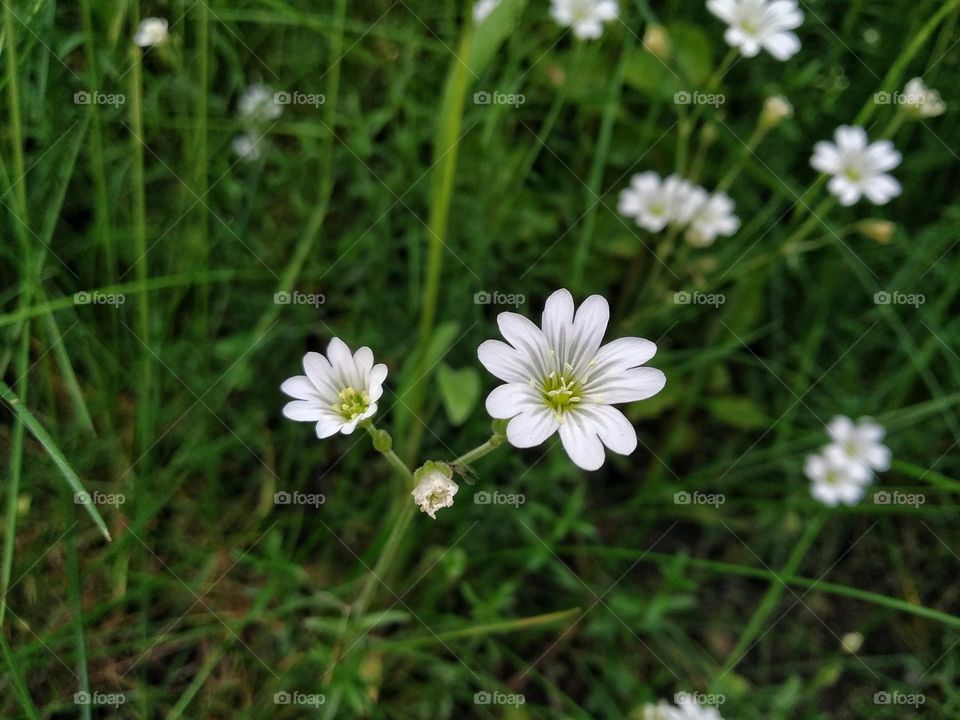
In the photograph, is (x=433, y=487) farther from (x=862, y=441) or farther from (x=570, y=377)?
(x=862, y=441)

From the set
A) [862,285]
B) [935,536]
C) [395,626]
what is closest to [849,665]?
[935,536]

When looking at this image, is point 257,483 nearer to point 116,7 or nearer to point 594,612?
point 594,612

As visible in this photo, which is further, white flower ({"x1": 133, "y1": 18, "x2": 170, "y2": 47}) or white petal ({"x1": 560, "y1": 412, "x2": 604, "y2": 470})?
white flower ({"x1": 133, "y1": 18, "x2": 170, "y2": 47})

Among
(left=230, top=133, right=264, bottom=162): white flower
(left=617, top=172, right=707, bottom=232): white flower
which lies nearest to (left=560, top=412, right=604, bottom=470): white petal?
(left=617, top=172, right=707, bottom=232): white flower

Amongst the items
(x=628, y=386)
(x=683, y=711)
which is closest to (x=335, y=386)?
(x=628, y=386)

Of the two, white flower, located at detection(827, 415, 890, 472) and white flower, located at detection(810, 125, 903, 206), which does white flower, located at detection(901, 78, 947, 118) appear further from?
white flower, located at detection(827, 415, 890, 472)

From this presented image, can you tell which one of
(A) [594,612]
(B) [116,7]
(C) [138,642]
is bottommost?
(C) [138,642]
